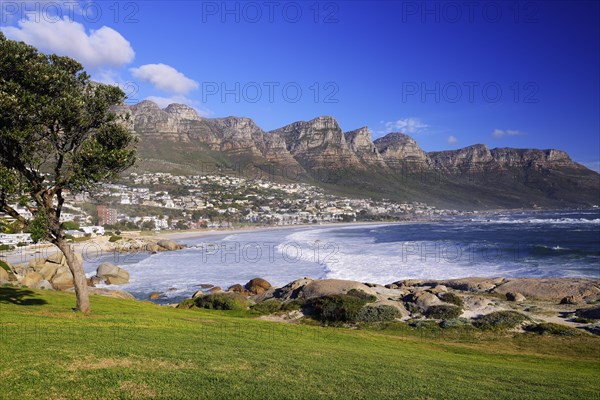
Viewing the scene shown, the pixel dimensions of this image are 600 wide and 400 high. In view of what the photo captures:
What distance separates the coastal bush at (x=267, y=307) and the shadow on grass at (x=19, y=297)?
1335cm

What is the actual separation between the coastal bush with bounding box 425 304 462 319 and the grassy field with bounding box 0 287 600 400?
544cm

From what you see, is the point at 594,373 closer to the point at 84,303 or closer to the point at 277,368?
the point at 277,368

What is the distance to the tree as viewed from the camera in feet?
49.7

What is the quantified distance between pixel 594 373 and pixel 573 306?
14739 mm

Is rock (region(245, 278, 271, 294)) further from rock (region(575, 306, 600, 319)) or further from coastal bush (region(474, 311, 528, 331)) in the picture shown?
rock (region(575, 306, 600, 319))

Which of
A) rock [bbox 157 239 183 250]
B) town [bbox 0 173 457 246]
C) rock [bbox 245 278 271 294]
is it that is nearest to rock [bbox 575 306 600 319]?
rock [bbox 245 278 271 294]

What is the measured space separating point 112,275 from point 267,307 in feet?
69.7

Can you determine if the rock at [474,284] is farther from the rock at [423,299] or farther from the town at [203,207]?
the town at [203,207]

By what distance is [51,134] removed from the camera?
53.8 feet

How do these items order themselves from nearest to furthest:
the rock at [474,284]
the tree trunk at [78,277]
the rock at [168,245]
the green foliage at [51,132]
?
the green foliage at [51,132] < the tree trunk at [78,277] < the rock at [474,284] < the rock at [168,245]

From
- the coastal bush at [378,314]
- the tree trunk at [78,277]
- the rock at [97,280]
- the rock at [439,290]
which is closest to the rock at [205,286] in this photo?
the rock at [97,280]

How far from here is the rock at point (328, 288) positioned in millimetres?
31203

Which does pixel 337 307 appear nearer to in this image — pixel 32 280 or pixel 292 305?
pixel 292 305

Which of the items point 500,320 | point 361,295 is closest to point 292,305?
point 361,295
